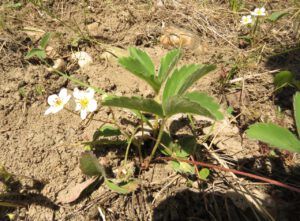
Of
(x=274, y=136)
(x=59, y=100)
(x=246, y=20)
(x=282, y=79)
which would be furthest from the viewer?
(x=246, y=20)

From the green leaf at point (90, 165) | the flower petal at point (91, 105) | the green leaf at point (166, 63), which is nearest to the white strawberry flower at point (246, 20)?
the green leaf at point (166, 63)

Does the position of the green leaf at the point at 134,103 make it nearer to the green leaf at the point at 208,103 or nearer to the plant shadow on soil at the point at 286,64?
the green leaf at the point at 208,103

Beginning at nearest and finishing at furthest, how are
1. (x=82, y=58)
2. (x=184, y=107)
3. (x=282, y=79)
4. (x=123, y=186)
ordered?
(x=184, y=107) < (x=123, y=186) < (x=282, y=79) < (x=82, y=58)

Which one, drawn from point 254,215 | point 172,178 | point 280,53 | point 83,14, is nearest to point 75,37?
point 83,14

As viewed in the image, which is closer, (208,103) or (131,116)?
(208,103)

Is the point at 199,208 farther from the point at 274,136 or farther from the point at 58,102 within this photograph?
the point at 58,102

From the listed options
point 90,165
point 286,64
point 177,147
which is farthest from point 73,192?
point 286,64

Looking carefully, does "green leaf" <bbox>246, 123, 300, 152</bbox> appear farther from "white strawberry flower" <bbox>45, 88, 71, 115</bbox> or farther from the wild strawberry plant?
"white strawberry flower" <bbox>45, 88, 71, 115</bbox>
